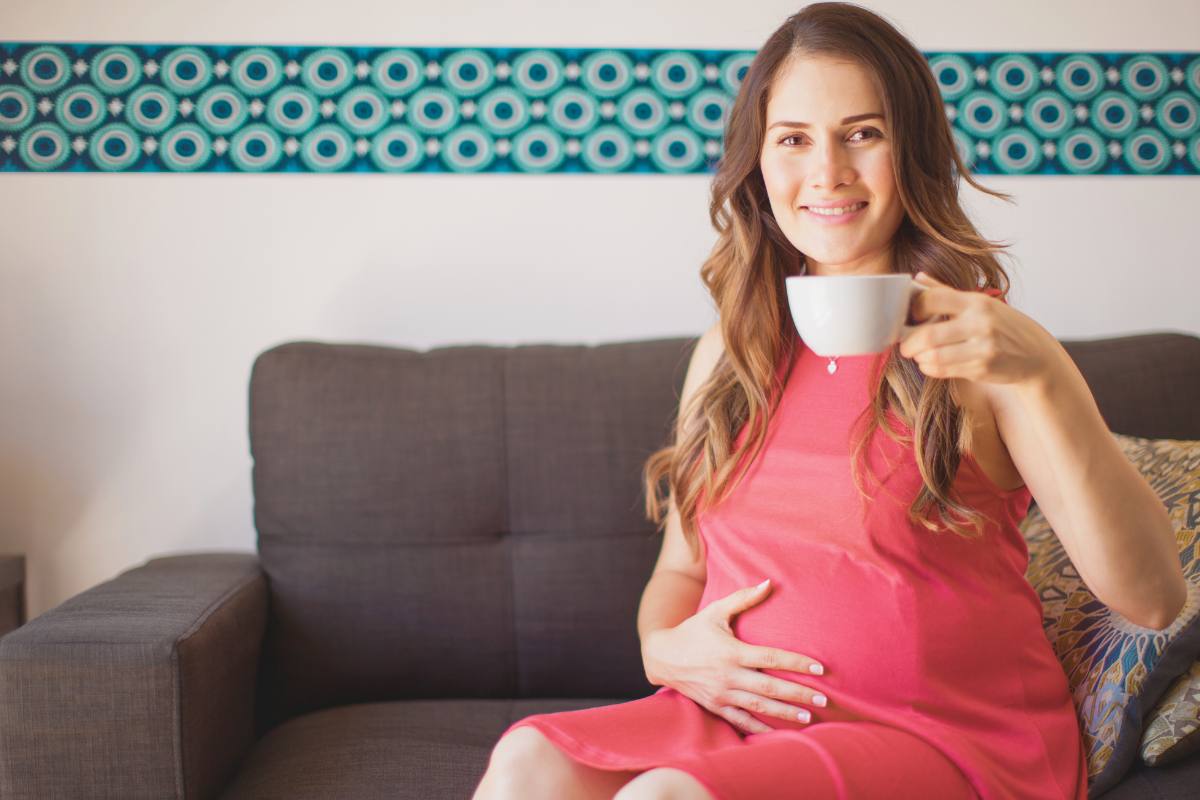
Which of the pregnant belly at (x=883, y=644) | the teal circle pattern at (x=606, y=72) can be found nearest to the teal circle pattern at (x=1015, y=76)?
the teal circle pattern at (x=606, y=72)

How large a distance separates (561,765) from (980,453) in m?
0.58

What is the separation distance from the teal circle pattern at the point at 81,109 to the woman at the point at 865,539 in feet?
4.35

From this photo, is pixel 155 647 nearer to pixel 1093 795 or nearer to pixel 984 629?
pixel 984 629

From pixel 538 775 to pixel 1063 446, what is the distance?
0.60 m

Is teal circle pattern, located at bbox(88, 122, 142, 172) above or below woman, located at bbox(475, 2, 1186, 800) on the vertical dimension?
above

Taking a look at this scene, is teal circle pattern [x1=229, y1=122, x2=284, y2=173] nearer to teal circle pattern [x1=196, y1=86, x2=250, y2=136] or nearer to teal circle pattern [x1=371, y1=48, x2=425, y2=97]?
teal circle pattern [x1=196, y1=86, x2=250, y2=136]

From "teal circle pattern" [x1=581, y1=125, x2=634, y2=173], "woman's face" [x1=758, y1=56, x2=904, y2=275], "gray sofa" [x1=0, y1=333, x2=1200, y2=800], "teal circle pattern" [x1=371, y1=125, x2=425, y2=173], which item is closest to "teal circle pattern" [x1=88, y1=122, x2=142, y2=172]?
"teal circle pattern" [x1=371, y1=125, x2=425, y2=173]

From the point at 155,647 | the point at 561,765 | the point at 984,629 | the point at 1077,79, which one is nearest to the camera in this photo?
the point at 561,765

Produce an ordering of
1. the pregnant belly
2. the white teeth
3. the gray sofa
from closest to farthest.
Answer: the pregnant belly → the white teeth → the gray sofa

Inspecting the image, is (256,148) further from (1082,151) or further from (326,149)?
(1082,151)

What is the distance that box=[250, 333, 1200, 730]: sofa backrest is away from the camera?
1.70 metres

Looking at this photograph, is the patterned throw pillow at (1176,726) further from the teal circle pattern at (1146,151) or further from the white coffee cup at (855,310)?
the teal circle pattern at (1146,151)

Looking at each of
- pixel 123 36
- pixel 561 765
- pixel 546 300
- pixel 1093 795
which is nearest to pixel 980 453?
pixel 1093 795

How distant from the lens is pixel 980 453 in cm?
116
